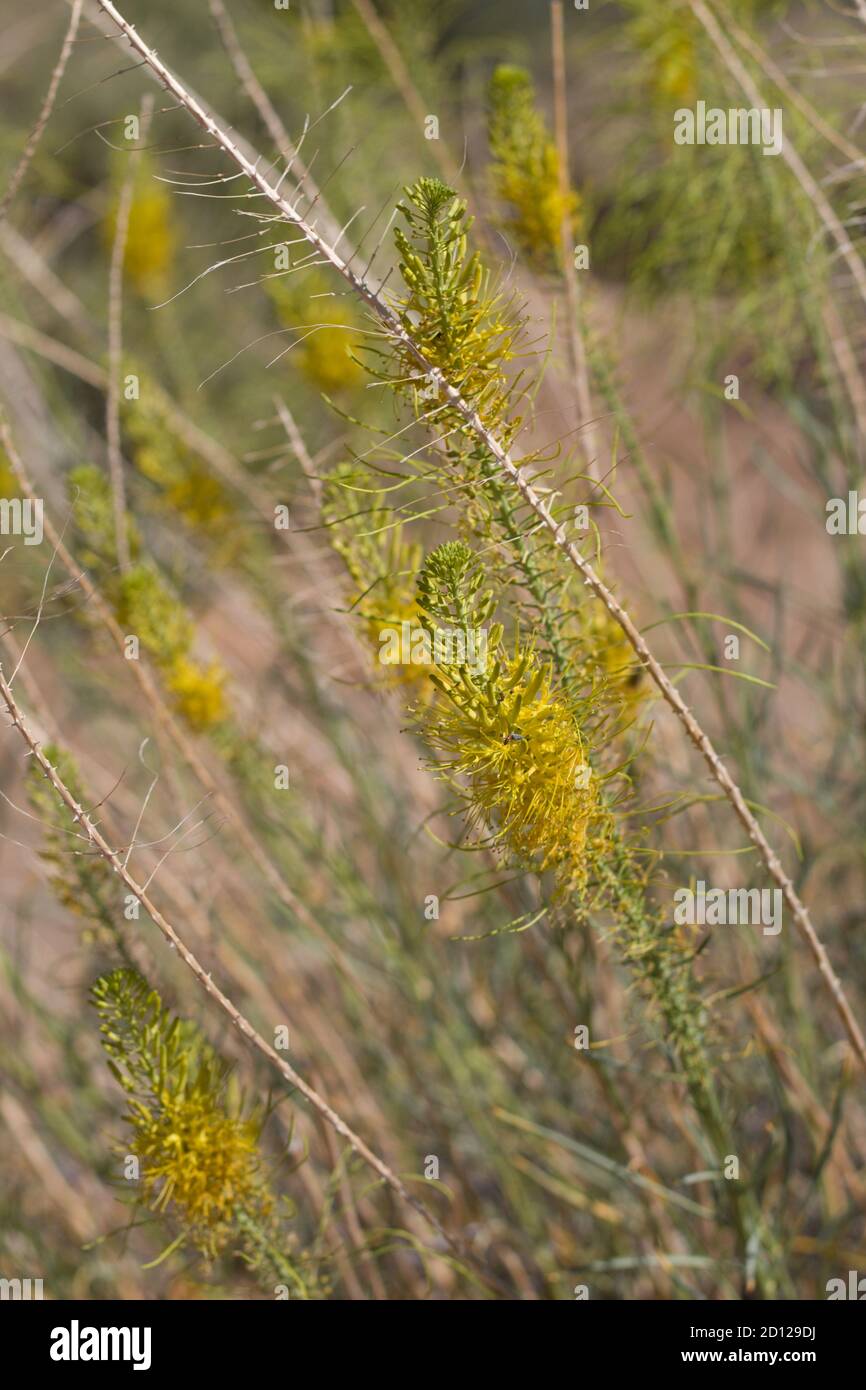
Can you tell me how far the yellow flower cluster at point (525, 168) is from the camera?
23.4 inches

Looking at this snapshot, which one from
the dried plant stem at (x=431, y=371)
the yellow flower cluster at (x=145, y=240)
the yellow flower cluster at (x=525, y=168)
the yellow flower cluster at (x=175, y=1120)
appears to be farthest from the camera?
the yellow flower cluster at (x=145, y=240)

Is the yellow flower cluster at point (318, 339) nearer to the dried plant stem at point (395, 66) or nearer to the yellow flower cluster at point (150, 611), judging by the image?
the dried plant stem at point (395, 66)

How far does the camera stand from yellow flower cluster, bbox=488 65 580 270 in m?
0.59

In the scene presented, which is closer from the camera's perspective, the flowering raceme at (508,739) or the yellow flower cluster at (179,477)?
the flowering raceme at (508,739)

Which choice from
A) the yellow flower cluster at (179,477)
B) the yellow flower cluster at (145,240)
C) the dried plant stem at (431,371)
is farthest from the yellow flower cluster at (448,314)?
the yellow flower cluster at (145,240)

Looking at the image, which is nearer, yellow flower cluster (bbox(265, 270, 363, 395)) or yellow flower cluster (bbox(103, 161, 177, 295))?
yellow flower cluster (bbox(265, 270, 363, 395))

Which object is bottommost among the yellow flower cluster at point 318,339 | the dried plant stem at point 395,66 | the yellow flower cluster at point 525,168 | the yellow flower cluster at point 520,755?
the yellow flower cluster at point 520,755

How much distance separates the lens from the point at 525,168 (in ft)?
2.00

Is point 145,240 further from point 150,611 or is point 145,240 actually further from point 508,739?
point 508,739

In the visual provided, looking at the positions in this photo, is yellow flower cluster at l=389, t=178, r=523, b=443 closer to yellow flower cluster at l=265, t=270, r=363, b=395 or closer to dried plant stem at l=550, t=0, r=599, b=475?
dried plant stem at l=550, t=0, r=599, b=475

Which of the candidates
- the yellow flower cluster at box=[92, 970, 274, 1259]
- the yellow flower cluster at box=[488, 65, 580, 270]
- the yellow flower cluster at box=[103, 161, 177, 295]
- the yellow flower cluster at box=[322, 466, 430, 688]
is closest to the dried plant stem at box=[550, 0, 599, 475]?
the yellow flower cluster at box=[488, 65, 580, 270]

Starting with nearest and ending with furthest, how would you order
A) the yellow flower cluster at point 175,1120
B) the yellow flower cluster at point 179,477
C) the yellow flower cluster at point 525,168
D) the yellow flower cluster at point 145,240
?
the yellow flower cluster at point 175,1120 < the yellow flower cluster at point 525,168 < the yellow flower cluster at point 179,477 < the yellow flower cluster at point 145,240
